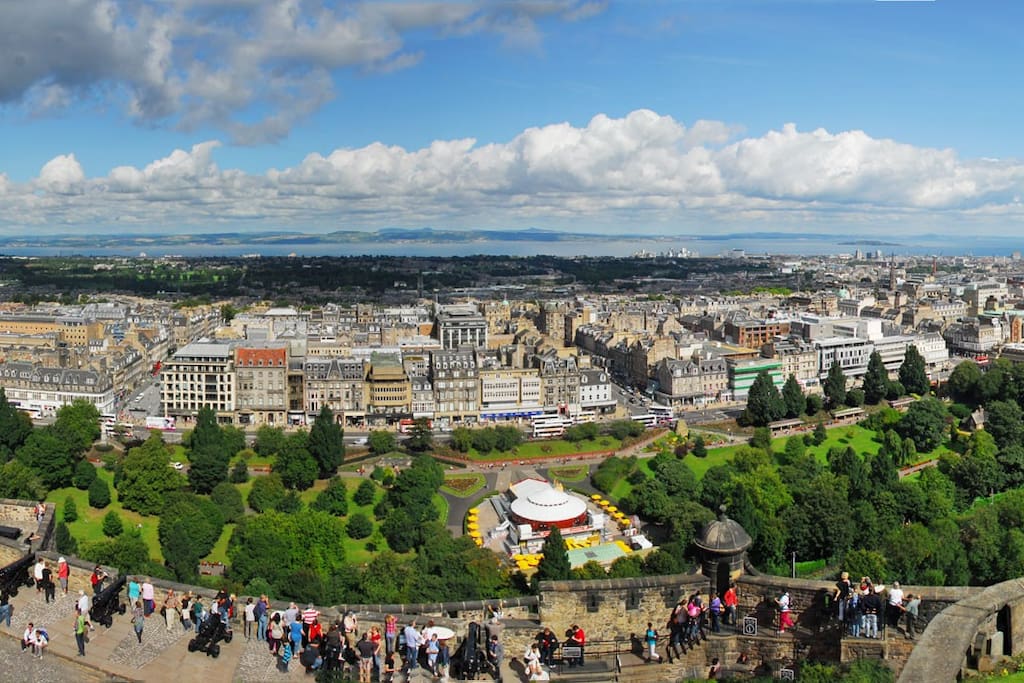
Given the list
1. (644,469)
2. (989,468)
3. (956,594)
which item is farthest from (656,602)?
(644,469)

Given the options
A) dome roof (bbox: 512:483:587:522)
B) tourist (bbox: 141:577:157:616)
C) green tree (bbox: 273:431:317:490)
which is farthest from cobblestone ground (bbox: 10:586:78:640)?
green tree (bbox: 273:431:317:490)

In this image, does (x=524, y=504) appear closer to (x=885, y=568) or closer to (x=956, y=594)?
(x=885, y=568)

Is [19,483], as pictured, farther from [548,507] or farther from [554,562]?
[554,562]

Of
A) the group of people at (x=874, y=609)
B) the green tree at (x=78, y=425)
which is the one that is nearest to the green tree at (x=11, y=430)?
the green tree at (x=78, y=425)

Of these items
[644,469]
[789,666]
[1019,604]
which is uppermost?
[1019,604]

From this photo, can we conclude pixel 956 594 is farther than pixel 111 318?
No

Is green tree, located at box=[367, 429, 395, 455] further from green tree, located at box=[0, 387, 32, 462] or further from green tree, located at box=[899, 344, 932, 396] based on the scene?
green tree, located at box=[899, 344, 932, 396]

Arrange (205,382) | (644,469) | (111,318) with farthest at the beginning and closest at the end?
(111,318), (205,382), (644,469)
